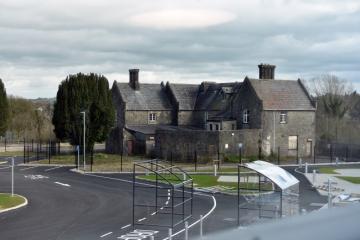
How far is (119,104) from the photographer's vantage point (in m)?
65.3

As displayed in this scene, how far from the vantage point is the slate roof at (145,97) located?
65.1 metres

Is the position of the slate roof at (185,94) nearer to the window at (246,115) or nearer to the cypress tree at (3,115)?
the window at (246,115)

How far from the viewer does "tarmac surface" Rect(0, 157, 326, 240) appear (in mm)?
22984

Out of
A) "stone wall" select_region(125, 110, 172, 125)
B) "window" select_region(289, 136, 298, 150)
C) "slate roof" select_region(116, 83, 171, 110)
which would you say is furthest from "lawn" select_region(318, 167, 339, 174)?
"slate roof" select_region(116, 83, 171, 110)

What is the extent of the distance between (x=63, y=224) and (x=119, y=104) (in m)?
41.2

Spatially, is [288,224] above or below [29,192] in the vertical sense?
above

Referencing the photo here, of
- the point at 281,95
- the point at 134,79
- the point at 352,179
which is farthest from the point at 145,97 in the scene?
the point at 352,179

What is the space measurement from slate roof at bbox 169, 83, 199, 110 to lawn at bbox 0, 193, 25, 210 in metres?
36.7

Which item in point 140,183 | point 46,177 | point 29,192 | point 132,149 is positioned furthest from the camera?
point 132,149

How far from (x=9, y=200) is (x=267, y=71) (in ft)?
132

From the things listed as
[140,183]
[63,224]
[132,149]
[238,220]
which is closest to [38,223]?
[63,224]

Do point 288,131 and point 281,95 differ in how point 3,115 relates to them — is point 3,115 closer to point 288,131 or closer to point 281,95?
point 288,131

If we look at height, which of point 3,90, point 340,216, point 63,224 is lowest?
point 63,224

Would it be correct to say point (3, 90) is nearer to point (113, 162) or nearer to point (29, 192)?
point (29, 192)
